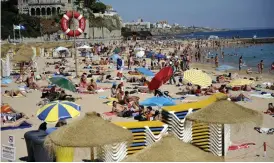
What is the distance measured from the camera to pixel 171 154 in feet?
11.5

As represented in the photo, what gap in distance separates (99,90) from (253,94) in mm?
5343

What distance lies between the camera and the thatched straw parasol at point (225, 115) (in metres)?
5.43

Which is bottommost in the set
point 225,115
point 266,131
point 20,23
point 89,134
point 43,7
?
point 266,131

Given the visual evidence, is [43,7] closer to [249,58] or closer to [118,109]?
[249,58]

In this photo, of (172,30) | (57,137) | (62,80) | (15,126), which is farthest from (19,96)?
(172,30)

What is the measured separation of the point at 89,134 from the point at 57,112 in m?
2.41

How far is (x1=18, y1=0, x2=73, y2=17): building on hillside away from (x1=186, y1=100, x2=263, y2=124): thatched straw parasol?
54.0m

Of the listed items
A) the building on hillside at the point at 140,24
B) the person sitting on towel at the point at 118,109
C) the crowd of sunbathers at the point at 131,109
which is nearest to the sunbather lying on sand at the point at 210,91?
the crowd of sunbathers at the point at 131,109

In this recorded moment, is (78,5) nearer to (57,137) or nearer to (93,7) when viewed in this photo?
(93,7)

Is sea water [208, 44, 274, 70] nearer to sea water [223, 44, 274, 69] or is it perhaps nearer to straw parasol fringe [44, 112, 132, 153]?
sea water [223, 44, 274, 69]

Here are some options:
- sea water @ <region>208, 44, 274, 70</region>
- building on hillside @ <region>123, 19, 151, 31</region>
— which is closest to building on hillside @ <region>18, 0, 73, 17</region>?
sea water @ <region>208, 44, 274, 70</region>

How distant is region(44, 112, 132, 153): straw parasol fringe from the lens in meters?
4.79

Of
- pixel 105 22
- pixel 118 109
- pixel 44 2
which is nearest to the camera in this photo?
pixel 118 109

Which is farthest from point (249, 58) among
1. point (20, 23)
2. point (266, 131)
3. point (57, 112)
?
point (57, 112)
